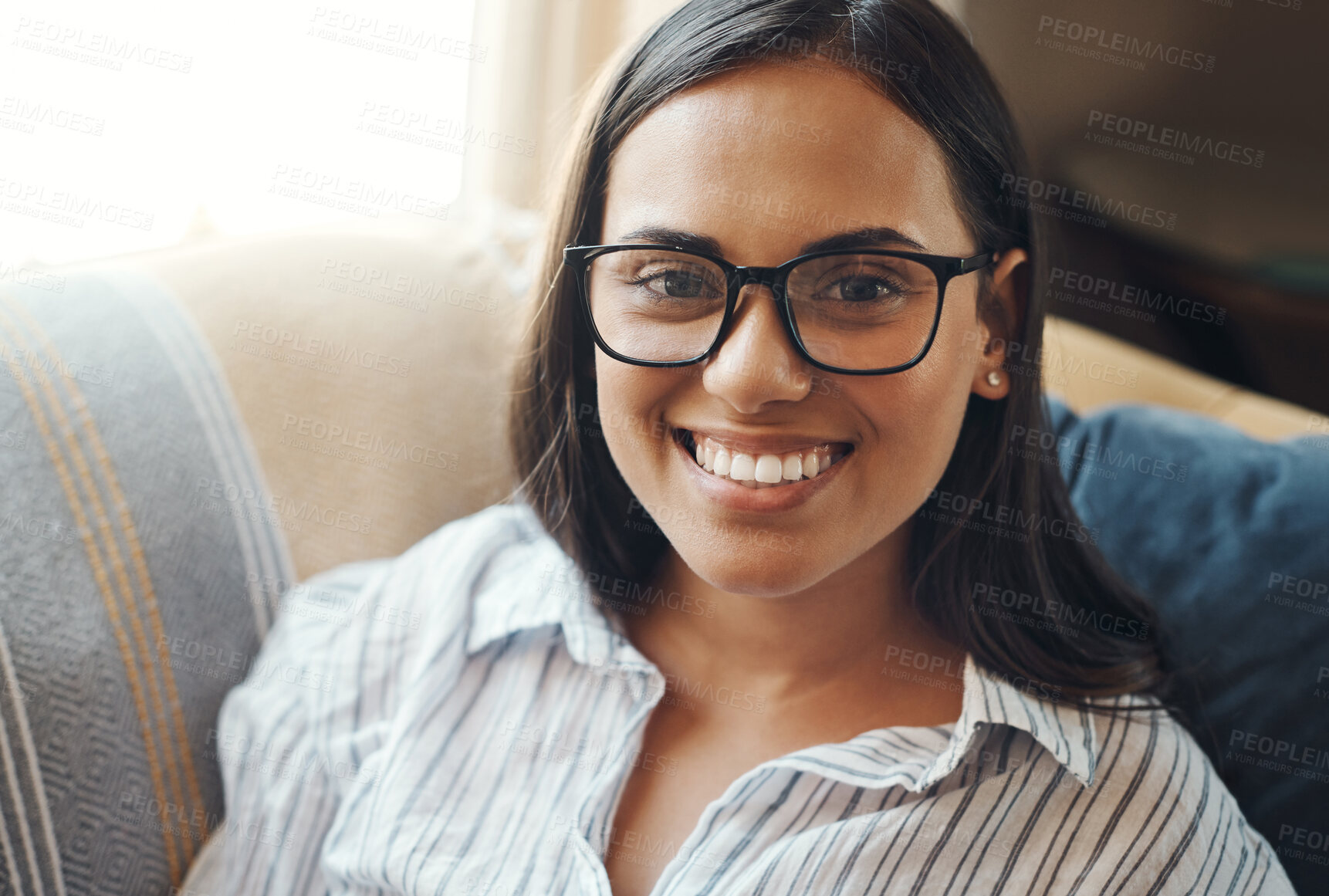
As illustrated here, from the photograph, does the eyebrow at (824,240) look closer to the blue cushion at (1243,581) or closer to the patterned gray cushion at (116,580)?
the blue cushion at (1243,581)

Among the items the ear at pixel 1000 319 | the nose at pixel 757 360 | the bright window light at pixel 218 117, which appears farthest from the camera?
the bright window light at pixel 218 117

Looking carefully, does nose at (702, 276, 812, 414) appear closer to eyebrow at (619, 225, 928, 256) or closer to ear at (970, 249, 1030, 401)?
eyebrow at (619, 225, 928, 256)

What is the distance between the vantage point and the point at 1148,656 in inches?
37.0

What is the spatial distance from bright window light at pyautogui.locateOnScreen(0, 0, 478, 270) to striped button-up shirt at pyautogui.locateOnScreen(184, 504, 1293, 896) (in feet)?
1.93

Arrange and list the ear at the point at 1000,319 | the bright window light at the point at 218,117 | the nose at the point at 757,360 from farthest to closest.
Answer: the bright window light at the point at 218,117 < the ear at the point at 1000,319 < the nose at the point at 757,360

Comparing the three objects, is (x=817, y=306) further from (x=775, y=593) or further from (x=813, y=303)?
(x=775, y=593)

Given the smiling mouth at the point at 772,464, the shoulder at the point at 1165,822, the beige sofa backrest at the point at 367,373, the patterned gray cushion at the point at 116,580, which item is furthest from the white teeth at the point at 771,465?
the patterned gray cushion at the point at 116,580

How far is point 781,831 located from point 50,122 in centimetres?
117

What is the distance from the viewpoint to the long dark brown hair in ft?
2.51

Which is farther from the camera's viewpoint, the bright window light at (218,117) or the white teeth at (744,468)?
the bright window light at (218,117)

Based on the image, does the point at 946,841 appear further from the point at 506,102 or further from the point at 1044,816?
the point at 506,102

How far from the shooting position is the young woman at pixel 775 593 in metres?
0.74

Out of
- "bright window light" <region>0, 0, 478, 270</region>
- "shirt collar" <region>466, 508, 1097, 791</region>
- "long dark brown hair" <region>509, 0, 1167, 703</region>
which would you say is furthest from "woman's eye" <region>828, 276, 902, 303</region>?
"bright window light" <region>0, 0, 478, 270</region>

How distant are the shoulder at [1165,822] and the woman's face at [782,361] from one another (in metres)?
0.28
